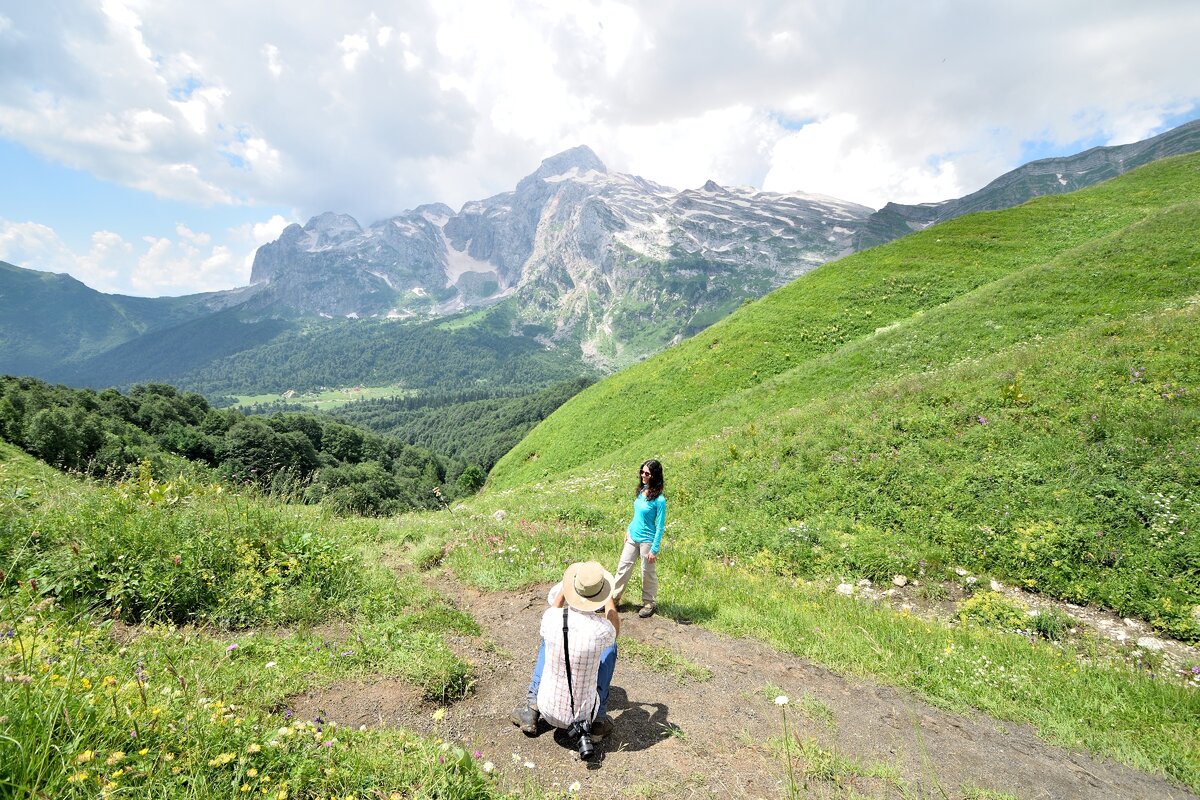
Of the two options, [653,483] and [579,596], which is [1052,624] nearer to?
[653,483]

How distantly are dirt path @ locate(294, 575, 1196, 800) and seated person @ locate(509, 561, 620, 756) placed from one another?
14.2 inches

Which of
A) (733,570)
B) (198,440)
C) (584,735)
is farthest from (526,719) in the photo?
(198,440)

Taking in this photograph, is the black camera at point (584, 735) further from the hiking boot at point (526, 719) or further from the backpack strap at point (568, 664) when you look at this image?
the hiking boot at point (526, 719)

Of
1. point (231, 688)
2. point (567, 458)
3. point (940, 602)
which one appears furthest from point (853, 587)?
point (567, 458)

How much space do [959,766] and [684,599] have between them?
204 inches

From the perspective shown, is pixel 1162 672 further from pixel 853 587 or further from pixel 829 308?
pixel 829 308

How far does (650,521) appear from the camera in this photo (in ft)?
31.2

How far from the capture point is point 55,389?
64562 mm

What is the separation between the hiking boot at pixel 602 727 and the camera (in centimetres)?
624

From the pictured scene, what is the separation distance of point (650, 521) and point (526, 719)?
4174 mm

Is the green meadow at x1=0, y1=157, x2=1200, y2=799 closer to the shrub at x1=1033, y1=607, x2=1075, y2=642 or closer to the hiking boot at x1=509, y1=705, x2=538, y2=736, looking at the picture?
the shrub at x1=1033, y1=607, x2=1075, y2=642

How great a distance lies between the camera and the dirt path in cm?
550

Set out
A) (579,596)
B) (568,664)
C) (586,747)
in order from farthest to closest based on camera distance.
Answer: (579,596) < (568,664) < (586,747)

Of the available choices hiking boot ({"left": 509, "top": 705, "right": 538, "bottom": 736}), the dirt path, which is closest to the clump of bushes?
the dirt path
